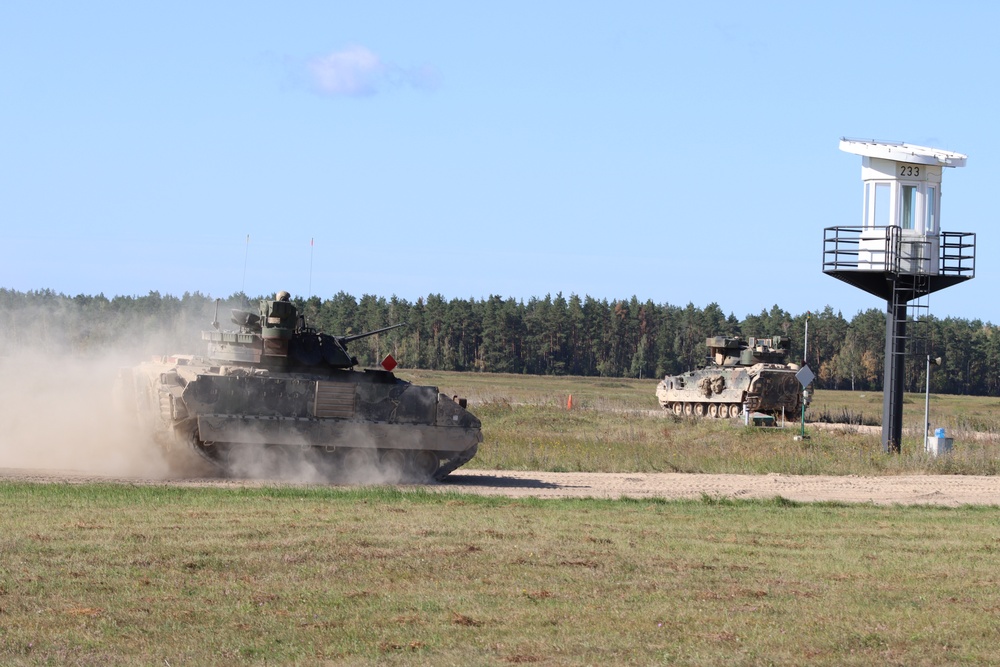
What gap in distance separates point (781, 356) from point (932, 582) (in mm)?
38269

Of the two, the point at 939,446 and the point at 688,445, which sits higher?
the point at 939,446

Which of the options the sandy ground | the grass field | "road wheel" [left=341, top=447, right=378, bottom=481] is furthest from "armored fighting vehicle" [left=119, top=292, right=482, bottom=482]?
the grass field

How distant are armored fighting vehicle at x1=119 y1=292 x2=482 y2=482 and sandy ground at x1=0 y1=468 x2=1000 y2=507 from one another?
82cm

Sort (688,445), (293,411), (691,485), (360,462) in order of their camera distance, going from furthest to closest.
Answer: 1. (688,445)
2. (360,462)
3. (293,411)
4. (691,485)

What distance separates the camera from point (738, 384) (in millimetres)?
48250

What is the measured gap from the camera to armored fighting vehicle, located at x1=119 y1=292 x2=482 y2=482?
76.2ft

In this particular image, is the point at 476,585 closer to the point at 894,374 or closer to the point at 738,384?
the point at 894,374

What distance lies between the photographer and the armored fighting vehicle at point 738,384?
155ft

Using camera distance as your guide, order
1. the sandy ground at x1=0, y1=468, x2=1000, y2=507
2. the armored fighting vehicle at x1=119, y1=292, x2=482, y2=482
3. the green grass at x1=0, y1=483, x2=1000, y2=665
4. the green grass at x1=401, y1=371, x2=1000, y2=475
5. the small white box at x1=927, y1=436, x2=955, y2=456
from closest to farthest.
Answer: the green grass at x1=0, y1=483, x2=1000, y2=665
the sandy ground at x1=0, y1=468, x2=1000, y2=507
the armored fighting vehicle at x1=119, y1=292, x2=482, y2=482
the green grass at x1=401, y1=371, x2=1000, y2=475
the small white box at x1=927, y1=436, x2=955, y2=456

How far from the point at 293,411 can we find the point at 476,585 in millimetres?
12566

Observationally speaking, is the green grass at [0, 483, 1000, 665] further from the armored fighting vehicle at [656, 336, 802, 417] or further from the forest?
the forest

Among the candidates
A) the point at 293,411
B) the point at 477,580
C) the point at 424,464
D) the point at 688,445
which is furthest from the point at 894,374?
the point at 477,580

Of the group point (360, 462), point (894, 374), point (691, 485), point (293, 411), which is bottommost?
point (691, 485)

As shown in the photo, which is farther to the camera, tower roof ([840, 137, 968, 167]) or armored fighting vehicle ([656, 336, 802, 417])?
armored fighting vehicle ([656, 336, 802, 417])
